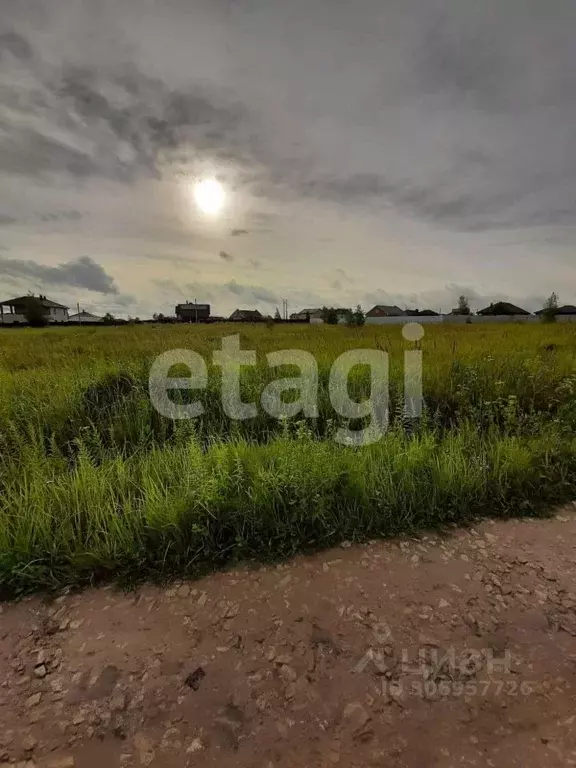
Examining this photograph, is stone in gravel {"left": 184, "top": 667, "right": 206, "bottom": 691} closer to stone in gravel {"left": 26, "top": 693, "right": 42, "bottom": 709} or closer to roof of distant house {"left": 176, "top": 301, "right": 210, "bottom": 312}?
stone in gravel {"left": 26, "top": 693, "right": 42, "bottom": 709}

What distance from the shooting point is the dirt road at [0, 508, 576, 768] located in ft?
4.44

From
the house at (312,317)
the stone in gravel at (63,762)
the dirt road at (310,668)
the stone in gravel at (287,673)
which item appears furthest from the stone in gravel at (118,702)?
the house at (312,317)

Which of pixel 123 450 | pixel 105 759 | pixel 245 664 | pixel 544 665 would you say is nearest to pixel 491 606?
pixel 544 665

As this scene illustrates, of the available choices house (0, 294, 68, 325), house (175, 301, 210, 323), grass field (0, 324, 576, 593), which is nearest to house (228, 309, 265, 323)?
house (175, 301, 210, 323)

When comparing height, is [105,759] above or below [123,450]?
below

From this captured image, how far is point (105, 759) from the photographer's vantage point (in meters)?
1.33

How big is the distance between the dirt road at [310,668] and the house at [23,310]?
5103cm

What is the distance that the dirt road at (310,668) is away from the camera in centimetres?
135

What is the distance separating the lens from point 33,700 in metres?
1.55

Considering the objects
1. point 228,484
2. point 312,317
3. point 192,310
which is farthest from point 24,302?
point 228,484

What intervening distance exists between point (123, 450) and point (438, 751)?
327 cm

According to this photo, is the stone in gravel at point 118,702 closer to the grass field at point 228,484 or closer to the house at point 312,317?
the grass field at point 228,484

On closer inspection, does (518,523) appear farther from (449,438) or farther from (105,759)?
(105,759)

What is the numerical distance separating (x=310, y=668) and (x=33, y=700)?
43.8 inches
